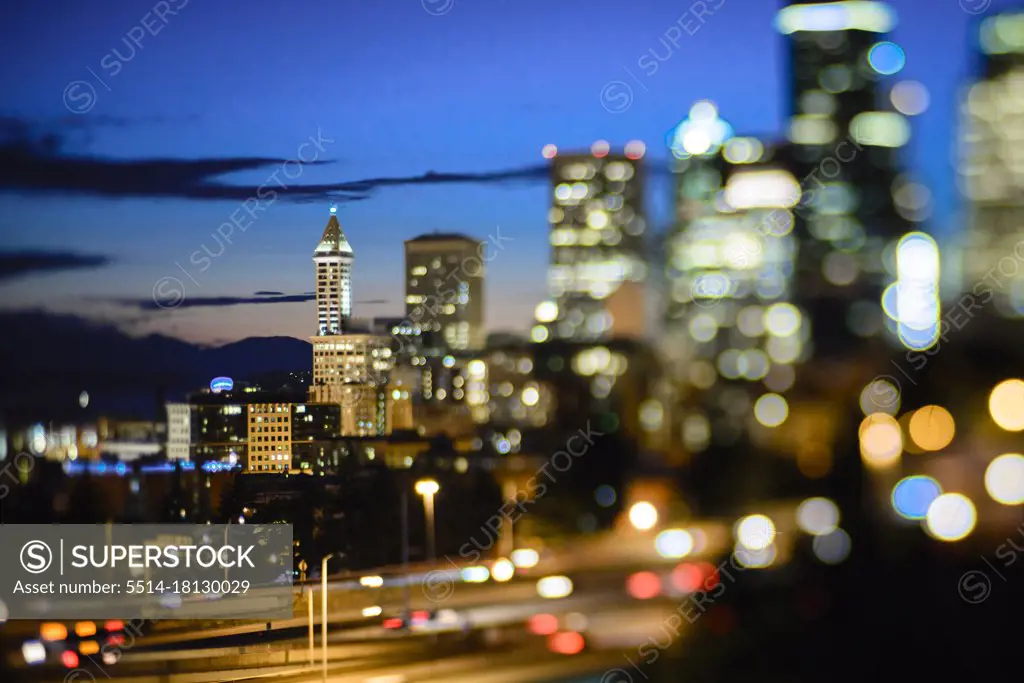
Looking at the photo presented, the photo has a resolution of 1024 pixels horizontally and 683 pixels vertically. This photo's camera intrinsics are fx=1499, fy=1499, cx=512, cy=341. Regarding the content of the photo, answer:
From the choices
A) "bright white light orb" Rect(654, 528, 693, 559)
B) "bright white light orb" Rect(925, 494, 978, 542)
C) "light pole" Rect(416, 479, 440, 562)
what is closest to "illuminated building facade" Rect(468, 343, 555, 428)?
"bright white light orb" Rect(654, 528, 693, 559)

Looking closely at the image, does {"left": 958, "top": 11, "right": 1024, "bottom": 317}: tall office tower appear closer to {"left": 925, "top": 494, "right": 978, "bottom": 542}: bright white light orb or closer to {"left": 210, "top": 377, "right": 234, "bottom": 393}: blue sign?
{"left": 925, "top": 494, "right": 978, "bottom": 542}: bright white light orb

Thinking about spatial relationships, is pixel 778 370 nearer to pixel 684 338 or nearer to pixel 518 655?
pixel 684 338

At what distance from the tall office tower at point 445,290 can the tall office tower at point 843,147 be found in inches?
1510

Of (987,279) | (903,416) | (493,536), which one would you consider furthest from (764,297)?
(493,536)

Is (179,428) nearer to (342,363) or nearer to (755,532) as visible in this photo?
(342,363)

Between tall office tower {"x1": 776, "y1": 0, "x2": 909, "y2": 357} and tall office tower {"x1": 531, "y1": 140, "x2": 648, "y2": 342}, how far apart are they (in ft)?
49.6

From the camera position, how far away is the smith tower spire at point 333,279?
37.2 feet

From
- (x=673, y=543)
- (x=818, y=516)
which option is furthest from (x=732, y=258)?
(x=673, y=543)

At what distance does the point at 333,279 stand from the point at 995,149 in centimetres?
5447

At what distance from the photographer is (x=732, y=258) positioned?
61781 millimetres

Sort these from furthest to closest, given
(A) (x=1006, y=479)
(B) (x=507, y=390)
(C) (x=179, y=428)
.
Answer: (B) (x=507, y=390)
(A) (x=1006, y=479)
(C) (x=179, y=428)

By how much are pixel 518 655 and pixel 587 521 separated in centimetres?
924

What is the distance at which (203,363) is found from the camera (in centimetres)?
1213

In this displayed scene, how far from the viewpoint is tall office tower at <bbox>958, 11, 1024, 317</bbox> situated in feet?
183
